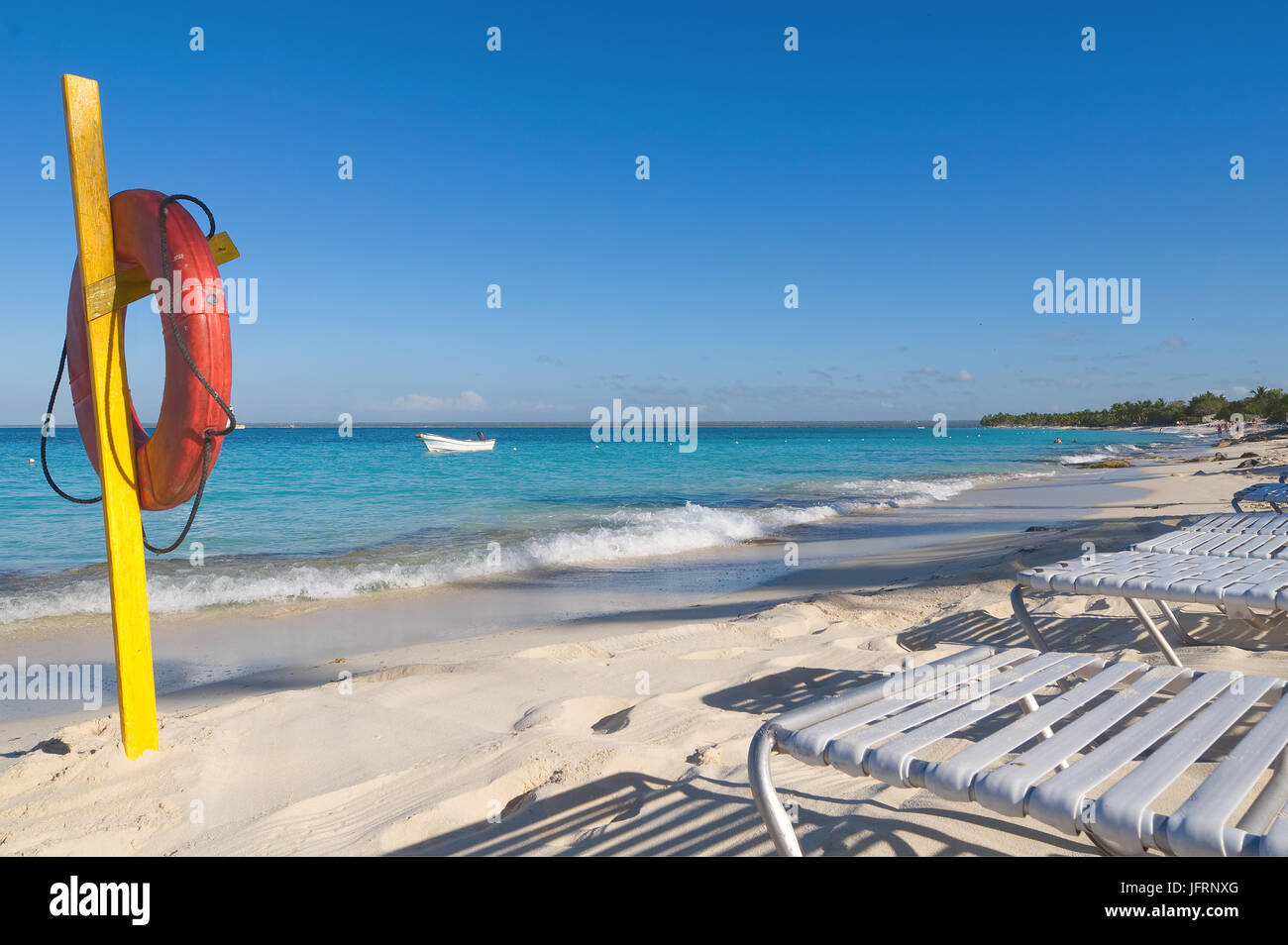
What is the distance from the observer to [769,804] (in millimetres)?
1568

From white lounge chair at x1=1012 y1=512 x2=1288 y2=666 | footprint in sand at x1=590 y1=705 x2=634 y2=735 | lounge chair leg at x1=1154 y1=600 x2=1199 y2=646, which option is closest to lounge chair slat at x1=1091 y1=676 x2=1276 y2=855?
white lounge chair at x1=1012 y1=512 x2=1288 y2=666

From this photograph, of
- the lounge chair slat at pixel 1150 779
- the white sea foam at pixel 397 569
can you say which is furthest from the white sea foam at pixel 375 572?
the lounge chair slat at pixel 1150 779

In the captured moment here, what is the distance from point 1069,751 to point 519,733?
2.17 metres

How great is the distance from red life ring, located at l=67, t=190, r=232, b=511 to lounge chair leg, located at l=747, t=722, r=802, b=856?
2396 millimetres

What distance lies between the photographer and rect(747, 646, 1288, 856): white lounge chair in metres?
1.33

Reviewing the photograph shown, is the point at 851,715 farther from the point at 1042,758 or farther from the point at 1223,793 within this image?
the point at 1223,793

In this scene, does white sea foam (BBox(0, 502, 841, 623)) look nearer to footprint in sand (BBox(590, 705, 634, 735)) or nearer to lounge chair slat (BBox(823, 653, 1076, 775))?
footprint in sand (BBox(590, 705, 634, 735))

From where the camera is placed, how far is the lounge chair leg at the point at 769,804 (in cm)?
154

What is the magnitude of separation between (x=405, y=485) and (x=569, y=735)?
60.9 feet

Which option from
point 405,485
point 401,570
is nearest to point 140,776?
point 401,570

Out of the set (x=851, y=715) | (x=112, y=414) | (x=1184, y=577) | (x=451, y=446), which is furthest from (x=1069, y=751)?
(x=451, y=446)

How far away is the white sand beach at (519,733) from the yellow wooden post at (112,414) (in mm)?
300

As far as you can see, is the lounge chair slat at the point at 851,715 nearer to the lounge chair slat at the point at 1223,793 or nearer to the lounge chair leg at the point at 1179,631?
the lounge chair slat at the point at 1223,793

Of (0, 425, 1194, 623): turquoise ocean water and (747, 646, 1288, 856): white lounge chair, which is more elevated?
(747, 646, 1288, 856): white lounge chair
